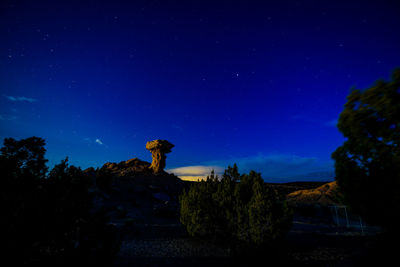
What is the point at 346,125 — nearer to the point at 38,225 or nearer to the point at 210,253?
the point at 210,253

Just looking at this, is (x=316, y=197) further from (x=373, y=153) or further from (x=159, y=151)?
(x=373, y=153)

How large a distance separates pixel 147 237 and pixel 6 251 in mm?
10083

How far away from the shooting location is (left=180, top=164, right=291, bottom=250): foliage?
7.82 m

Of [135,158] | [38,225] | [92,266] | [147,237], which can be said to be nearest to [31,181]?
[38,225]

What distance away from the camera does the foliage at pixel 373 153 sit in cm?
732

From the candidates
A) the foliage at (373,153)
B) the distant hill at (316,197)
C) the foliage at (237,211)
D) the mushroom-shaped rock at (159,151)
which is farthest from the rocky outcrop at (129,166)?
the foliage at (373,153)

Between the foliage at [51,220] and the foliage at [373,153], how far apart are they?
9.24 metres

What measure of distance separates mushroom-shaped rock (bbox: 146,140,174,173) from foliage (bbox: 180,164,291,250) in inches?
1284

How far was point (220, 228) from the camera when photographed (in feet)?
31.3

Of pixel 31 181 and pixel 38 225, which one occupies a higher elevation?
pixel 31 181

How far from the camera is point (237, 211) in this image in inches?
335

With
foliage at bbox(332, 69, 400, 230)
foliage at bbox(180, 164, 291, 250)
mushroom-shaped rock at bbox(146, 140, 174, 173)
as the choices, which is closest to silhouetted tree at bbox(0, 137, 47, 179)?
foliage at bbox(180, 164, 291, 250)

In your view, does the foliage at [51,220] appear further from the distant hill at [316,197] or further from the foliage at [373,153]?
the distant hill at [316,197]

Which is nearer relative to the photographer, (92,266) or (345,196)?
(92,266)
